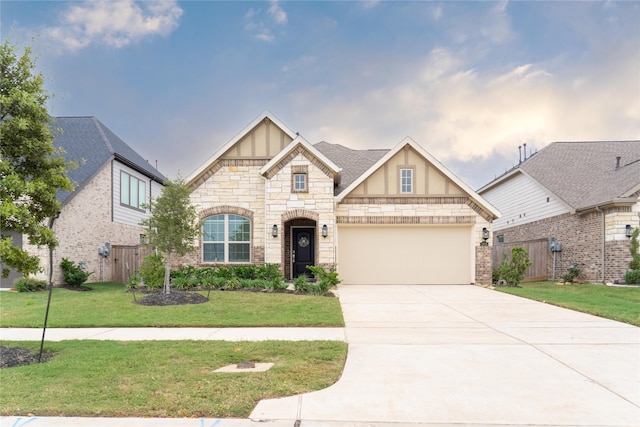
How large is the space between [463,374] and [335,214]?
11.1 meters

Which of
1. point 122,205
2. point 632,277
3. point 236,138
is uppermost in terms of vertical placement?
point 236,138

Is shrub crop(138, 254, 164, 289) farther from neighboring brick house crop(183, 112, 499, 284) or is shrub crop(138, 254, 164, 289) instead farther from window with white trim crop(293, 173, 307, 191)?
window with white trim crop(293, 173, 307, 191)

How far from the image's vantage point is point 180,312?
31.0 feet

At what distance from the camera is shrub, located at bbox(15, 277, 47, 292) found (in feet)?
45.7

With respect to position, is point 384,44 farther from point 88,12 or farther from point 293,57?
point 88,12

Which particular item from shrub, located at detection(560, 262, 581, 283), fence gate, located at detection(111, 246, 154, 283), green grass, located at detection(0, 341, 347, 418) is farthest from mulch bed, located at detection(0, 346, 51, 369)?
shrub, located at detection(560, 262, 581, 283)

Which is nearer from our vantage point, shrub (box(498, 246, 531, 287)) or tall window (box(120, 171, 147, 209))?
shrub (box(498, 246, 531, 287))

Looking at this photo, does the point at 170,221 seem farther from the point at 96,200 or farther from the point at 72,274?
the point at 96,200

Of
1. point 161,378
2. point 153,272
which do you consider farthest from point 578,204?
point 161,378

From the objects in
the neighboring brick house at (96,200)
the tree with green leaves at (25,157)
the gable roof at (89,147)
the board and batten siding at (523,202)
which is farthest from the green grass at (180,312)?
the board and batten siding at (523,202)

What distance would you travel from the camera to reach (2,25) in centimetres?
614

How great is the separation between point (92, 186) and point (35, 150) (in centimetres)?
1276

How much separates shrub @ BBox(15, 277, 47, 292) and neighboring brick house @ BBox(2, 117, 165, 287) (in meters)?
0.59

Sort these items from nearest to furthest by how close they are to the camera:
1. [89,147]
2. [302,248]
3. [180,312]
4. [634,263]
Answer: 1. [180,312]
2. [634,263]
3. [302,248]
4. [89,147]
